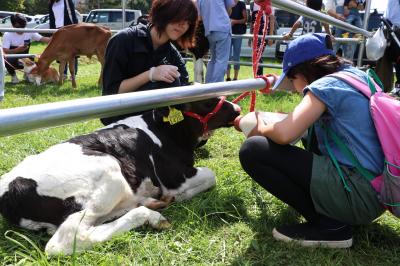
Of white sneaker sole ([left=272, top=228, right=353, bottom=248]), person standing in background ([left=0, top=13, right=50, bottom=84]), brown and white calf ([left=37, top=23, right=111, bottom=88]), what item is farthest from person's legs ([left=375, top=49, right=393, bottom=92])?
person standing in background ([left=0, top=13, right=50, bottom=84])

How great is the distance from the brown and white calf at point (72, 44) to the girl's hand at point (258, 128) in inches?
280

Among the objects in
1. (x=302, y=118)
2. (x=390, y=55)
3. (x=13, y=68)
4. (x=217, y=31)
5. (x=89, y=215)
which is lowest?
Result: (x=13, y=68)

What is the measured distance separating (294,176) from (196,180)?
0.97 metres

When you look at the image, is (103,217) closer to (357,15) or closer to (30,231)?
(30,231)

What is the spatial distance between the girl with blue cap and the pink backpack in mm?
35

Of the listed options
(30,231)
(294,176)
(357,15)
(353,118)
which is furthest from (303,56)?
(357,15)

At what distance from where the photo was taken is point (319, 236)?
7.80ft

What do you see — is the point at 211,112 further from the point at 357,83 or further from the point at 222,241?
the point at 357,83

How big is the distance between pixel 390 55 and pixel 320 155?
4.42 metres

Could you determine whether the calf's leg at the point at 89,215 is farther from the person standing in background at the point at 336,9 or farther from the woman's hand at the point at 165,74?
the person standing in background at the point at 336,9

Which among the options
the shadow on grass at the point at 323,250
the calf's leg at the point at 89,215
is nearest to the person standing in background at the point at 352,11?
the shadow on grass at the point at 323,250

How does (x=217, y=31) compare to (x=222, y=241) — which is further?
(x=217, y=31)

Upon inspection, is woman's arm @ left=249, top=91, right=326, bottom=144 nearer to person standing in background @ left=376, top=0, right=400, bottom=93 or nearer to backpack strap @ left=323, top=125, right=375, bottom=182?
backpack strap @ left=323, top=125, right=375, bottom=182

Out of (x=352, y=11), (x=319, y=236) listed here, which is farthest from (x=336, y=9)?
(x=319, y=236)
